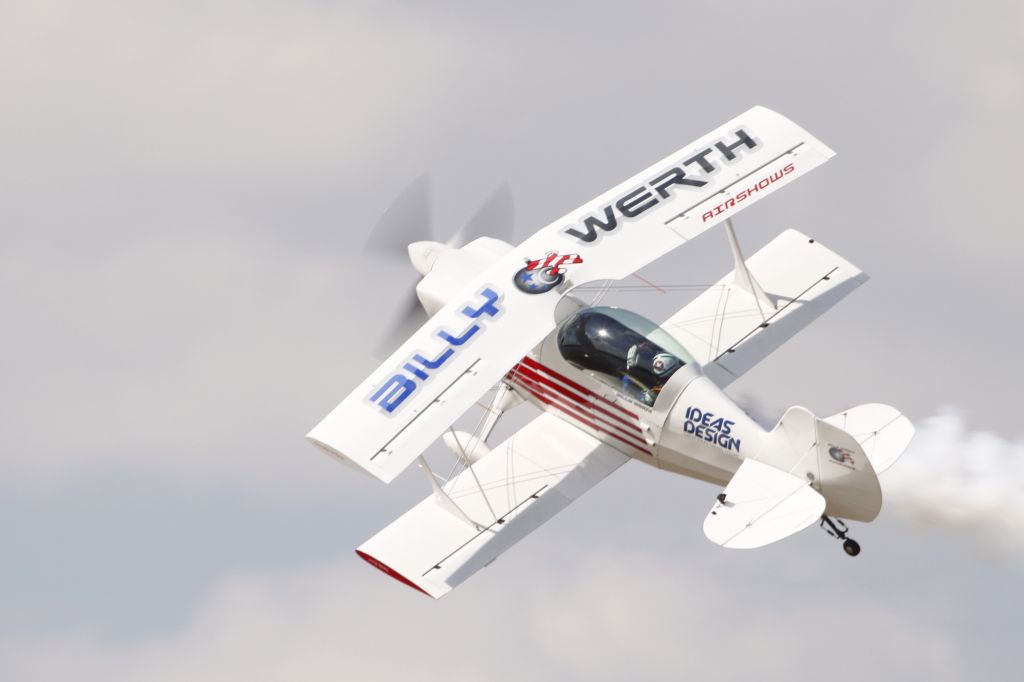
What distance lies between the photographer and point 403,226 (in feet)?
104

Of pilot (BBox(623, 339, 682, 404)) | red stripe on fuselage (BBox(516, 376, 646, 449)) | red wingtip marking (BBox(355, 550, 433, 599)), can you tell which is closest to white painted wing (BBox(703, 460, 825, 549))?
pilot (BBox(623, 339, 682, 404))

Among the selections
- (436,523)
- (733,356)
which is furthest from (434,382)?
(733,356)

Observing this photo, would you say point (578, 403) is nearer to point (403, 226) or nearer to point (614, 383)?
point (614, 383)

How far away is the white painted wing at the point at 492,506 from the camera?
27719 millimetres

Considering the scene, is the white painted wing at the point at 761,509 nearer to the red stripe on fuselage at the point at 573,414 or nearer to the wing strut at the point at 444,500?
the red stripe on fuselage at the point at 573,414

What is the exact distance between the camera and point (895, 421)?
26469 mm

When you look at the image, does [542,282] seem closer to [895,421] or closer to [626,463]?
[626,463]

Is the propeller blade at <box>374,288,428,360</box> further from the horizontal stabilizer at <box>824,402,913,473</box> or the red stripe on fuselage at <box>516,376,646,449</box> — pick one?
the horizontal stabilizer at <box>824,402,913,473</box>

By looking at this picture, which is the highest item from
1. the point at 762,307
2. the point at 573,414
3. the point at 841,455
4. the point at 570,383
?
the point at 570,383

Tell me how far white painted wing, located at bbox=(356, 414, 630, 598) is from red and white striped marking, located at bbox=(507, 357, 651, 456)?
262mm

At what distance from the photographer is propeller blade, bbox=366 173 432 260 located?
104ft

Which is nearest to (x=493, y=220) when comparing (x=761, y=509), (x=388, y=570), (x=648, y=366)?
(x=648, y=366)

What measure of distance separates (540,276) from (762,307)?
3938 mm

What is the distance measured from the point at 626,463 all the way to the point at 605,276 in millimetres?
2393
